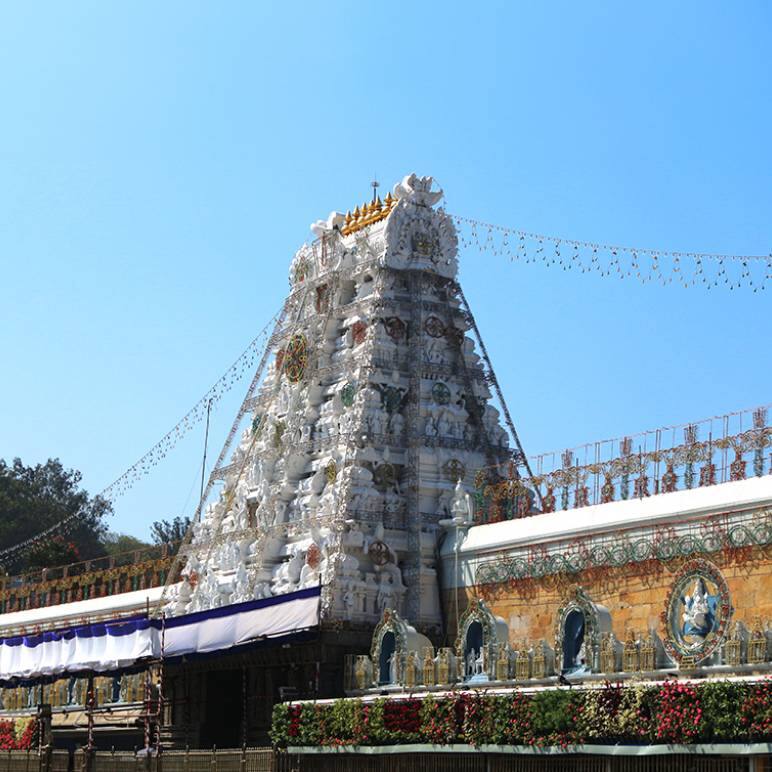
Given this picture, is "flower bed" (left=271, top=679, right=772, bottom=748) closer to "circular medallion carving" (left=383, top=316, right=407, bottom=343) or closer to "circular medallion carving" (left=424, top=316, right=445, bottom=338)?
"circular medallion carving" (left=383, top=316, right=407, bottom=343)

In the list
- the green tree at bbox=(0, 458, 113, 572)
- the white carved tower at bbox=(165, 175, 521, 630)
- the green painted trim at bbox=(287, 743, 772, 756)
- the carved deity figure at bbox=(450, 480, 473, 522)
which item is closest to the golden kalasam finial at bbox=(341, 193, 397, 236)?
the white carved tower at bbox=(165, 175, 521, 630)

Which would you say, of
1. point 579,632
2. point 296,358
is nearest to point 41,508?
point 296,358

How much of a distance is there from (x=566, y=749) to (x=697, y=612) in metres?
4.40

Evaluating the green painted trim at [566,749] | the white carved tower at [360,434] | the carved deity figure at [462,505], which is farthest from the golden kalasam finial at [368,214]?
the green painted trim at [566,749]

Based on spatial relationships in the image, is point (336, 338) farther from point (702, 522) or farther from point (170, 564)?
point (702, 522)

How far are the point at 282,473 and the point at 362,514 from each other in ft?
11.4

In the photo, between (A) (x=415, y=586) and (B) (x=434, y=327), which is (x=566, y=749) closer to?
(A) (x=415, y=586)

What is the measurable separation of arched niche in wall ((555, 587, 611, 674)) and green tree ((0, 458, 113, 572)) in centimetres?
5356

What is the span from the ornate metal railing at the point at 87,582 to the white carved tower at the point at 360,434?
6.15 m

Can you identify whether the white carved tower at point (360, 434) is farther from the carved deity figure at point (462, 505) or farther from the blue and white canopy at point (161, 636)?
the blue and white canopy at point (161, 636)

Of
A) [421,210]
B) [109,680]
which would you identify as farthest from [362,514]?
[109,680]

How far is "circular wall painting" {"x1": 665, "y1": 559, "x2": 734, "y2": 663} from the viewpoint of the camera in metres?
27.8

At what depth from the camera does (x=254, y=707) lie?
3712 centimetres

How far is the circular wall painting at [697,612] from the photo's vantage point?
91.3 feet
